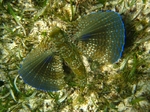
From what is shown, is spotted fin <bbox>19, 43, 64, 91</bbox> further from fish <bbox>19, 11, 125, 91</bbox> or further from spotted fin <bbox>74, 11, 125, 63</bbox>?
spotted fin <bbox>74, 11, 125, 63</bbox>

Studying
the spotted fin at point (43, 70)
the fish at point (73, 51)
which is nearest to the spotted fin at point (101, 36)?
the fish at point (73, 51)

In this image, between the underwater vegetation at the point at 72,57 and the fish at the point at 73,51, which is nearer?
the fish at the point at 73,51

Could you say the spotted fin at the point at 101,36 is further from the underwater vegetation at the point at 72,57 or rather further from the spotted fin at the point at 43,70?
the spotted fin at the point at 43,70

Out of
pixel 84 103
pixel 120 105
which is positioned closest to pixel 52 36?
pixel 84 103

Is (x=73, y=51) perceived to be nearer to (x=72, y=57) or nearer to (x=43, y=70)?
(x=72, y=57)

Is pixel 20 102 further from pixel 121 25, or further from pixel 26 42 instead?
pixel 121 25

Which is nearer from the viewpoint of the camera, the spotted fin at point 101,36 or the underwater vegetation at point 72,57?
the spotted fin at point 101,36
